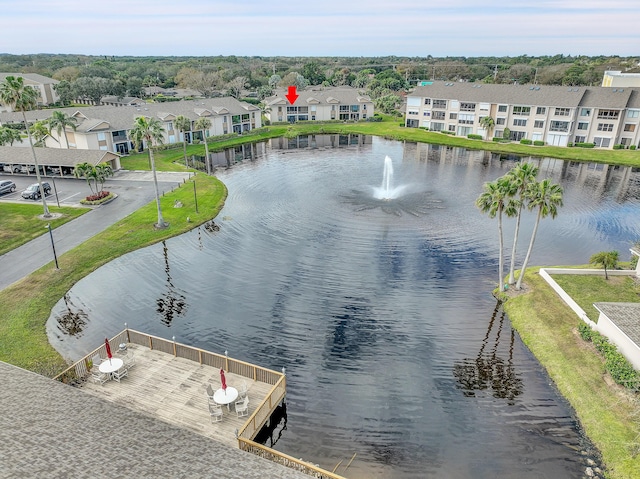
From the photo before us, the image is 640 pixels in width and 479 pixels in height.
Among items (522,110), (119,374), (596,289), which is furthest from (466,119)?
(119,374)

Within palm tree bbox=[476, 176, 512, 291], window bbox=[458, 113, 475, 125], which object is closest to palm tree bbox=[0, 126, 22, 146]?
palm tree bbox=[476, 176, 512, 291]

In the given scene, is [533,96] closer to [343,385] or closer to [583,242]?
[583,242]

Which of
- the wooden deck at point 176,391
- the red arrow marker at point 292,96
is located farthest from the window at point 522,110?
the wooden deck at point 176,391

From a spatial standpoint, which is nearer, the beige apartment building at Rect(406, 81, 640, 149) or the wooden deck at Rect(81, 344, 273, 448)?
the wooden deck at Rect(81, 344, 273, 448)

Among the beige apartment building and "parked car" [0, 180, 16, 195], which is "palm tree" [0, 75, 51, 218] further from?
the beige apartment building

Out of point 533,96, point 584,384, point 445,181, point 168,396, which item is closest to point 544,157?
point 533,96

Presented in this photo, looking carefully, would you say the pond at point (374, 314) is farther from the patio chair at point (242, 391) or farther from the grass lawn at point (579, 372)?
the patio chair at point (242, 391)

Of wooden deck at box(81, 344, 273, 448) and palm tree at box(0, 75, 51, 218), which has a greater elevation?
palm tree at box(0, 75, 51, 218)
